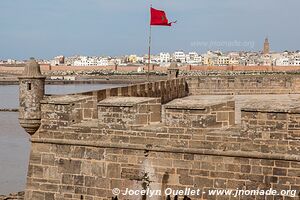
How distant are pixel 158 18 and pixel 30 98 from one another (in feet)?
29.9

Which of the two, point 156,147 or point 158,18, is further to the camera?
point 158,18

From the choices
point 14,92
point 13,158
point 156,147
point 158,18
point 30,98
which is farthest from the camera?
point 14,92

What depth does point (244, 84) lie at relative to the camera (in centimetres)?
1775

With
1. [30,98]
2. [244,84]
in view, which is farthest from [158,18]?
[30,98]

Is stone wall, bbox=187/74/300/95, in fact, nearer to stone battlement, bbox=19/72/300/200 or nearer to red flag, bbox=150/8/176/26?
red flag, bbox=150/8/176/26

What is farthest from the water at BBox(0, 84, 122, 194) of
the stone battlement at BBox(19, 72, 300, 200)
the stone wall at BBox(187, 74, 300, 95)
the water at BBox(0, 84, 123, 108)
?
the water at BBox(0, 84, 123, 108)

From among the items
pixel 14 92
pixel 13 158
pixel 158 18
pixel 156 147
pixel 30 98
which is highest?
pixel 158 18

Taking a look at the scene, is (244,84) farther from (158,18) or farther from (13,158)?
(13,158)

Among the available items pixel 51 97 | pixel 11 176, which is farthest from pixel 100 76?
pixel 51 97

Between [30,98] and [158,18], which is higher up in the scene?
[158,18]

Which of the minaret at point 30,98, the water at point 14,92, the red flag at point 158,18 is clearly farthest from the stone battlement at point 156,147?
the water at point 14,92

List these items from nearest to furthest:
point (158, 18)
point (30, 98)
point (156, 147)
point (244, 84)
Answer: point (156, 147), point (30, 98), point (158, 18), point (244, 84)

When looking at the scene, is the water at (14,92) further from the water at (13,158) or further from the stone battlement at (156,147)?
the stone battlement at (156,147)

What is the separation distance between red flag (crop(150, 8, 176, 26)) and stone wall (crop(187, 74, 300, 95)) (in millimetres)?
3043
